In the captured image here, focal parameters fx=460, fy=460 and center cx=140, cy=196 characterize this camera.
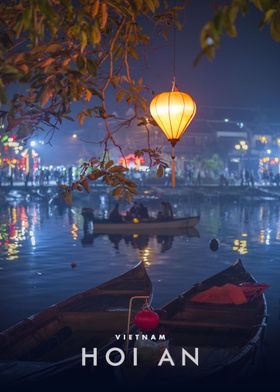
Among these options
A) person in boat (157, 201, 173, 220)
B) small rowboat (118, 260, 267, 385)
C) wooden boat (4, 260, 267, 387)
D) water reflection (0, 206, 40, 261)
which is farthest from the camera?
person in boat (157, 201, 173, 220)

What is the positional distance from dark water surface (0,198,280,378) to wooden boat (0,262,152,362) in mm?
2333

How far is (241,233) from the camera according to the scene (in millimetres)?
26969

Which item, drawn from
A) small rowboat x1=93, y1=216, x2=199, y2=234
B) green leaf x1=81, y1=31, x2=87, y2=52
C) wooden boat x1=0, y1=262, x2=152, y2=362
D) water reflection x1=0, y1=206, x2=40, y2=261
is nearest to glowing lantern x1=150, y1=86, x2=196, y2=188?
green leaf x1=81, y1=31, x2=87, y2=52

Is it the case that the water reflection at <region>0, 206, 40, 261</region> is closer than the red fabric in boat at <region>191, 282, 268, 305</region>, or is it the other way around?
the red fabric in boat at <region>191, 282, 268, 305</region>

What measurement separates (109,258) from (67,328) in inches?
438

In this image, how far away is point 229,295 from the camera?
898cm

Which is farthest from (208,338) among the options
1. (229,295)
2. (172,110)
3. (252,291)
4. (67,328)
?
(172,110)

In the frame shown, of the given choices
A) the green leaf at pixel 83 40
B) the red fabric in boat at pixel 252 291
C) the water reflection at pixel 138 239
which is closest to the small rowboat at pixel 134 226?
the water reflection at pixel 138 239

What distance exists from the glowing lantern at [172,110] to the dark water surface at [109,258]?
516 centimetres

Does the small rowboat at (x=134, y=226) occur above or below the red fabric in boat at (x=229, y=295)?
below

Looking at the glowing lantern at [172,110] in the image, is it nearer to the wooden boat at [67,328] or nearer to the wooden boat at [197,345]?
the wooden boat at [197,345]

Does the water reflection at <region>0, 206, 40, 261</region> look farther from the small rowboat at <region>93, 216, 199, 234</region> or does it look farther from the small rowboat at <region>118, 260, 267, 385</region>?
the small rowboat at <region>118, 260, 267, 385</region>

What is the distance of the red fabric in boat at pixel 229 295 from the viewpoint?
894 centimetres

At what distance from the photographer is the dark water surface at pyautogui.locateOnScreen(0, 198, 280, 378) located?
1314cm
